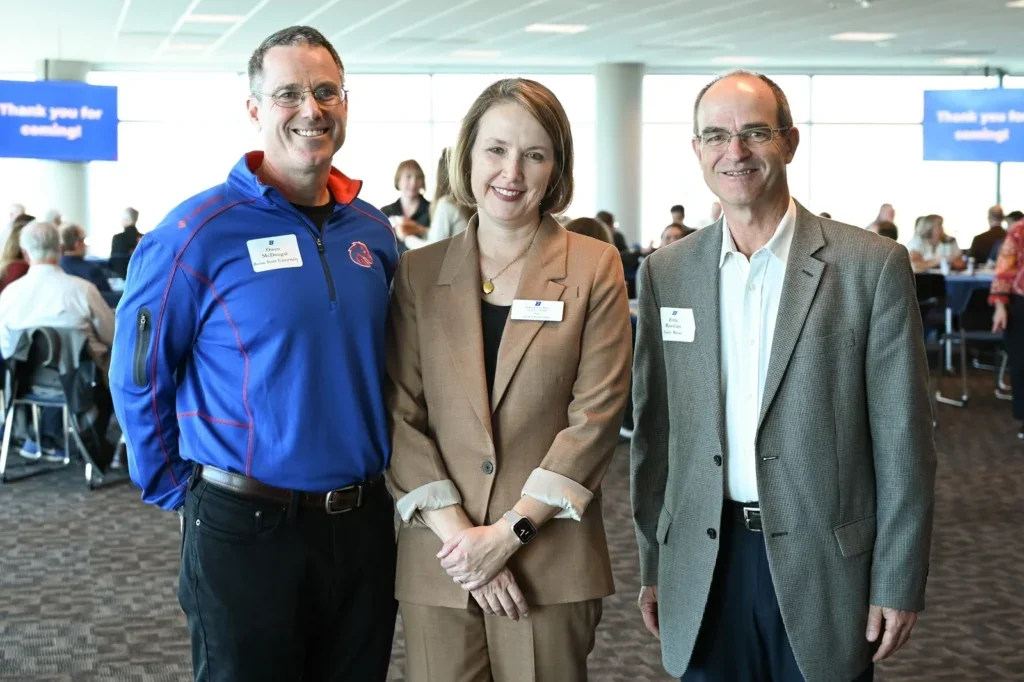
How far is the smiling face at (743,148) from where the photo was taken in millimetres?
1992

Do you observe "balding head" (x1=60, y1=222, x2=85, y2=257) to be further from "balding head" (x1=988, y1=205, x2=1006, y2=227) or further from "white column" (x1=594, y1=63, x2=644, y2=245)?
"white column" (x1=594, y1=63, x2=644, y2=245)

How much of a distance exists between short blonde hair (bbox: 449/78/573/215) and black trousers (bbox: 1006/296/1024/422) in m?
6.17

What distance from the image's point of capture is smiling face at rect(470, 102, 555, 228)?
82.0 inches

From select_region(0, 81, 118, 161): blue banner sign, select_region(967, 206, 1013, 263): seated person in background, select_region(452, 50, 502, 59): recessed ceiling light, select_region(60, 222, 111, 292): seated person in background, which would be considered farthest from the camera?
select_region(452, 50, 502, 59): recessed ceiling light

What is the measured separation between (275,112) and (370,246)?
0.32m

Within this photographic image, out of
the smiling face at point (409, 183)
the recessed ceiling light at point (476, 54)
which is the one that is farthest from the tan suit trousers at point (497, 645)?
the recessed ceiling light at point (476, 54)

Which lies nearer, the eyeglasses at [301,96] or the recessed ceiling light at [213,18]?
the eyeglasses at [301,96]

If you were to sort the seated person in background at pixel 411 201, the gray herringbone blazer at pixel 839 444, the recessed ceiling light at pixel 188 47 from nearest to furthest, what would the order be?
the gray herringbone blazer at pixel 839 444 → the seated person in background at pixel 411 201 → the recessed ceiling light at pixel 188 47

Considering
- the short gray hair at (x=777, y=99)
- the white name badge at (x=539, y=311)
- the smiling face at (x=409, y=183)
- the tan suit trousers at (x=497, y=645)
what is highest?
the smiling face at (x=409, y=183)

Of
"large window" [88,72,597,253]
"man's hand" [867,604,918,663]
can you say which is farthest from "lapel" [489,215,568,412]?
"large window" [88,72,597,253]

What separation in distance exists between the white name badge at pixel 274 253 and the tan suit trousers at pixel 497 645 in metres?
0.67

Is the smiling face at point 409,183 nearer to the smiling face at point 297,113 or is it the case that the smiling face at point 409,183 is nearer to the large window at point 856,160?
the smiling face at point 297,113

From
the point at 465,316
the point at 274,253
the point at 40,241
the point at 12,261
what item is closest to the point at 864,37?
the point at 12,261

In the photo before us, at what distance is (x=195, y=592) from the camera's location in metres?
2.13
